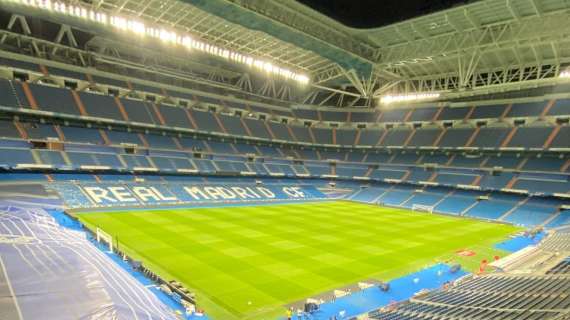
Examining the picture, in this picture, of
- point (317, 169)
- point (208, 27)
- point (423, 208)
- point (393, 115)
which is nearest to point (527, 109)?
point (393, 115)

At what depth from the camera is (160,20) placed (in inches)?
1176

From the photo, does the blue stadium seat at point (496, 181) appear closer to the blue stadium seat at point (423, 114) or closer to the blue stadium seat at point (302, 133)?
the blue stadium seat at point (423, 114)

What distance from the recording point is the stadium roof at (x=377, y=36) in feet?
84.1

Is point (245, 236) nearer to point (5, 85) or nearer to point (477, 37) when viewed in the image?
point (477, 37)

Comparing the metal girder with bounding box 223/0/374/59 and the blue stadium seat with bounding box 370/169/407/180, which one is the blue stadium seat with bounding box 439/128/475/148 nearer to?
the blue stadium seat with bounding box 370/169/407/180

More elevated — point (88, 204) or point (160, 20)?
point (160, 20)

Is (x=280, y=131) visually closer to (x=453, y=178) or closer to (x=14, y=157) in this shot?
(x=453, y=178)

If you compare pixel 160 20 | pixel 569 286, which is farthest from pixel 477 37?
pixel 160 20

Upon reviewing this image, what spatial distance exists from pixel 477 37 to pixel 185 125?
34.1 meters

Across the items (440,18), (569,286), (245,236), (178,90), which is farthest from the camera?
(178,90)

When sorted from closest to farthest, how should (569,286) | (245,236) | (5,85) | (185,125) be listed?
1. (569,286)
2. (245,236)
3. (5,85)
4. (185,125)

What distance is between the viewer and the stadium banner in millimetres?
29000

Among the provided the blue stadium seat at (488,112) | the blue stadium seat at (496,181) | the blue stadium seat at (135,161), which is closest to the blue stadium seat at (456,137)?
the blue stadium seat at (488,112)

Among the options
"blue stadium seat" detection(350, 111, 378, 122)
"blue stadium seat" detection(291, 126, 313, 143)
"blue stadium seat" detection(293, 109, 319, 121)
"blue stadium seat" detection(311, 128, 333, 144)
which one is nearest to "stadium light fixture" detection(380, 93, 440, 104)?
"blue stadium seat" detection(350, 111, 378, 122)
